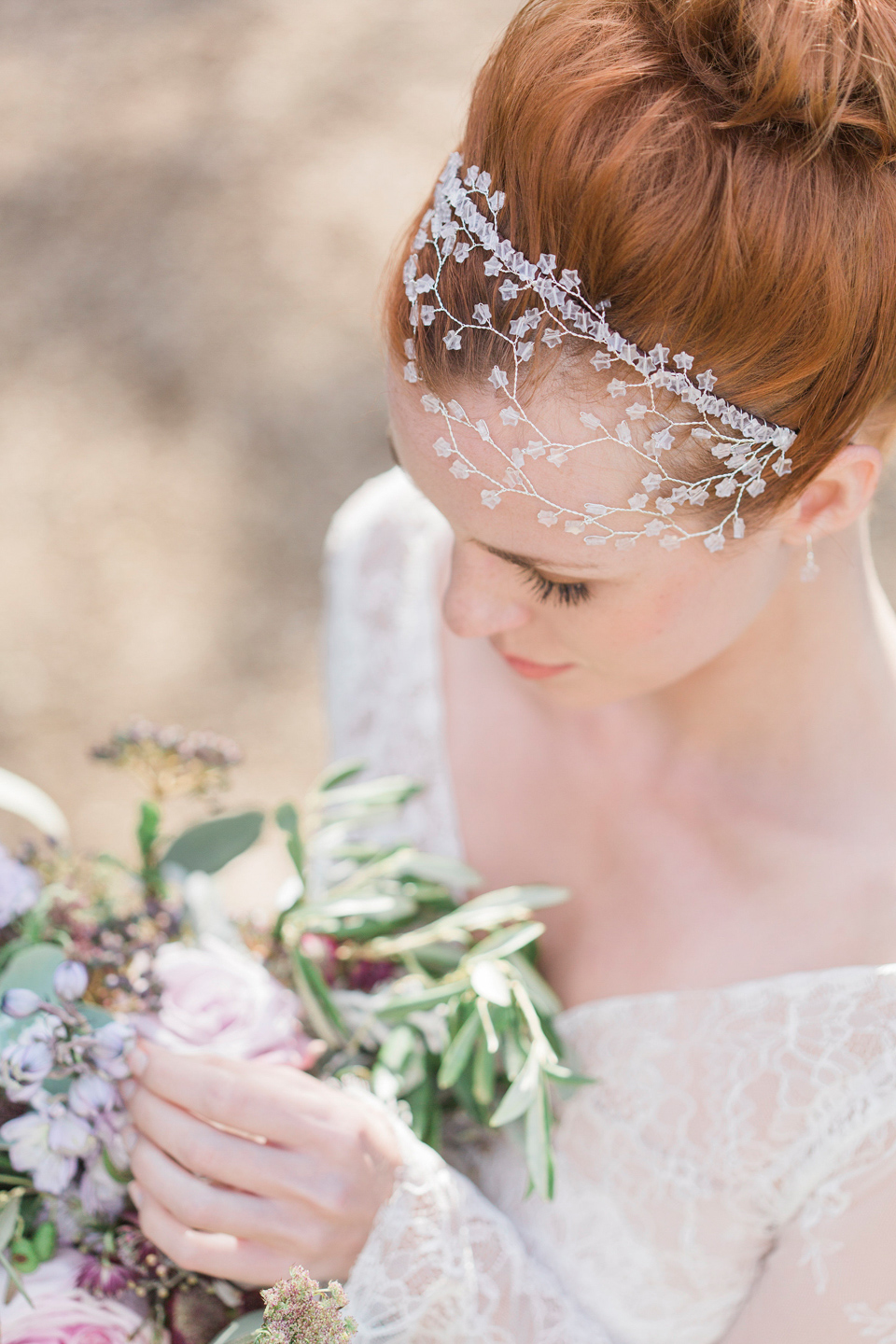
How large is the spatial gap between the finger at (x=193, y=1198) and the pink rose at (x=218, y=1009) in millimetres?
112

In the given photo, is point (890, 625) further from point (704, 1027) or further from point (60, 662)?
point (60, 662)

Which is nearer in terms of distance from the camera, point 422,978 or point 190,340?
point 422,978

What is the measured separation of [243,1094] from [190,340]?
3.57 m

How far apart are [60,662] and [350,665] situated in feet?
5.98

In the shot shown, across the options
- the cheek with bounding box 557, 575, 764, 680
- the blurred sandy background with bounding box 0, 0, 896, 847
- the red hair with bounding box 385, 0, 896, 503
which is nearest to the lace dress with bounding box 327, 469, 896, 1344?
the cheek with bounding box 557, 575, 764, 680

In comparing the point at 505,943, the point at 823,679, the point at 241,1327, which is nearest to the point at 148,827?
A: the point at 505,943

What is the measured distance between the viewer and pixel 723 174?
98 cm

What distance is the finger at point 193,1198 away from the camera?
45.1 inches

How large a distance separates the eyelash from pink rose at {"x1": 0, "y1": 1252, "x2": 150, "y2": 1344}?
0.83 meters

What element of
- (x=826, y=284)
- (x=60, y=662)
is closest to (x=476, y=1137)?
(x=826, y=284)

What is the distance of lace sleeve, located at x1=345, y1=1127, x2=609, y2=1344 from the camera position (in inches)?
48.9

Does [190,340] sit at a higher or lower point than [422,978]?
higher

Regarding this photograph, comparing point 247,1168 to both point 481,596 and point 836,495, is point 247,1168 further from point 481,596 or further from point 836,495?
point 836,495

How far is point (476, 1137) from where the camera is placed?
1.49m
